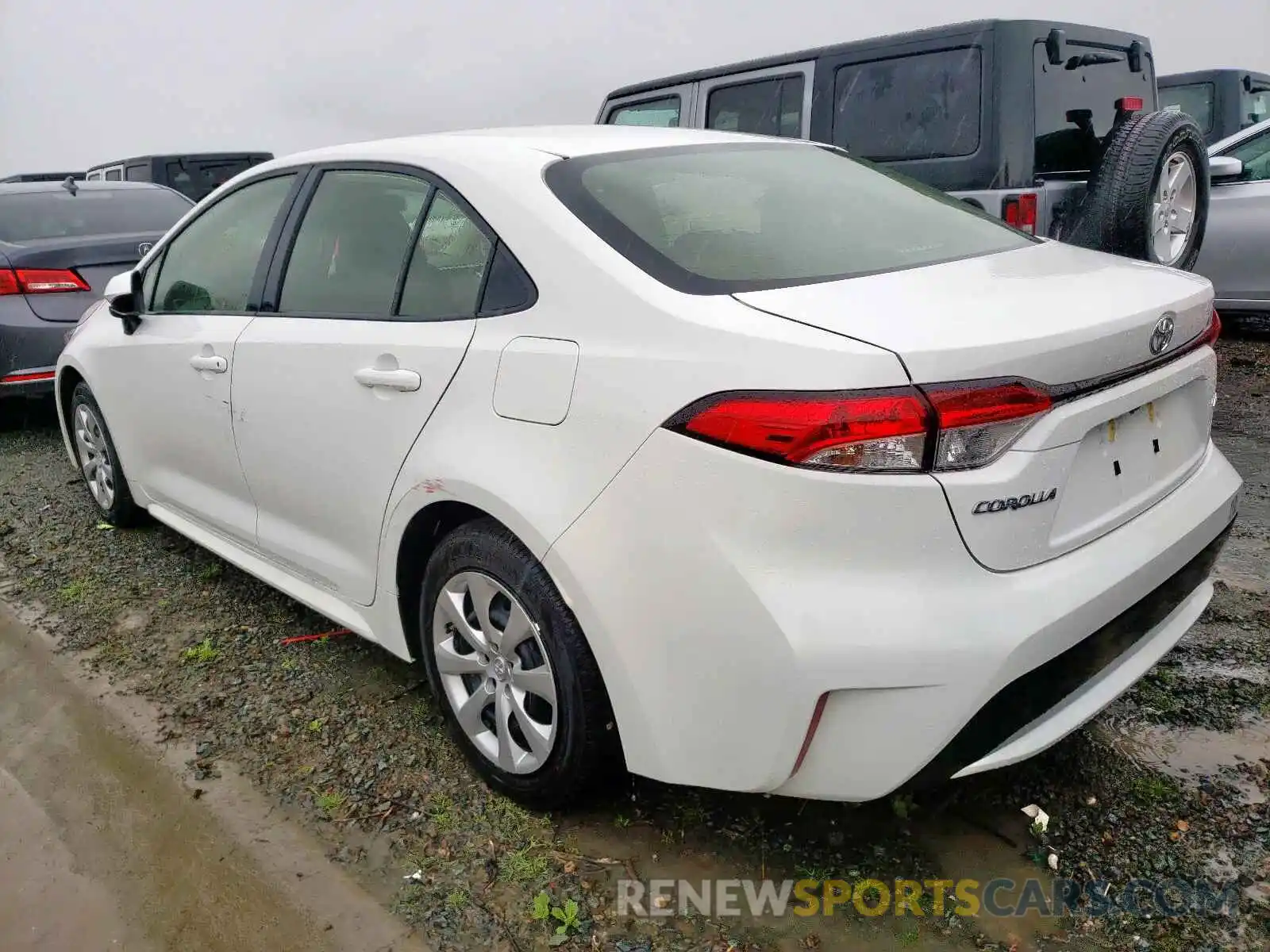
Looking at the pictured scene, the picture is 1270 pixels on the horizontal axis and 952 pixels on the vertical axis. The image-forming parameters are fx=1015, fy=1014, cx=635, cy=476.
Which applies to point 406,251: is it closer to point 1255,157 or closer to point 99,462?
point 99,462

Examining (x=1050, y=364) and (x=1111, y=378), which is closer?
(x=1050, y=364)

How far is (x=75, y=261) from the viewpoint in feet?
18.5

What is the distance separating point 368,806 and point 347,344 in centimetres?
110

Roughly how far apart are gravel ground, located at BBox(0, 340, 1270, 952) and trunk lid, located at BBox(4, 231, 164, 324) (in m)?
3.11

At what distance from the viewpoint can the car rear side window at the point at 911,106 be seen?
474 cm

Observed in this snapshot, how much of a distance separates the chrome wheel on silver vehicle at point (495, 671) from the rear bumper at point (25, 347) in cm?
416

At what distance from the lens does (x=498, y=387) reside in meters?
2.07

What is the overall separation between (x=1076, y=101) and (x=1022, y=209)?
0.78 m

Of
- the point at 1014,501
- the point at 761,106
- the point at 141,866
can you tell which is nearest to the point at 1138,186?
the point at 761,106

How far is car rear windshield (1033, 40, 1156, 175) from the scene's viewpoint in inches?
186

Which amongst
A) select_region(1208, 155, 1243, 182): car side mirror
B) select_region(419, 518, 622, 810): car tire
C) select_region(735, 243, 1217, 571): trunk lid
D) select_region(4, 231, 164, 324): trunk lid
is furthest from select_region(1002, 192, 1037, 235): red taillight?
select_region(4, 231, 164, 324): trunk lid

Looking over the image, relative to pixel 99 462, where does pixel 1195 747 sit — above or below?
below

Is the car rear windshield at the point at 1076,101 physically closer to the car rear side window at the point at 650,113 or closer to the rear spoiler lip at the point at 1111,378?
the car rear side window at the point at 650,113

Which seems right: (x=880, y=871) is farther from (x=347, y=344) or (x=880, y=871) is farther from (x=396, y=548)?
(x=347, y=344)
